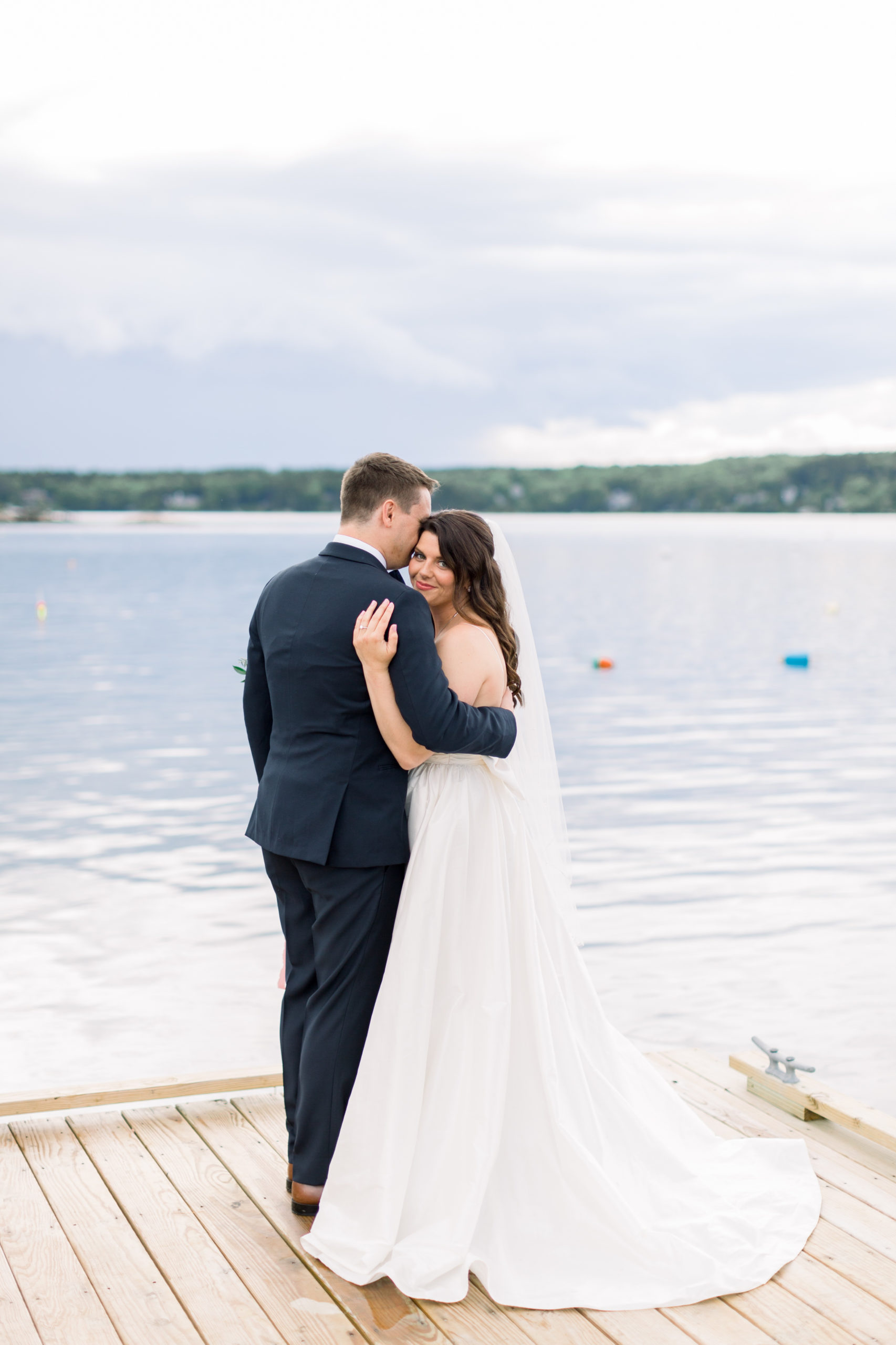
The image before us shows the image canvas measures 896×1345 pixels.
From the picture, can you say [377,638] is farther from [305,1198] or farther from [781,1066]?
[781,1066]

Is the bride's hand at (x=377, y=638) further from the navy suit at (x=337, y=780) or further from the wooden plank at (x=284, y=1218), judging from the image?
the wooden plank at (x=284, y=1218)

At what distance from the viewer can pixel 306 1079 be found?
11.0 ft

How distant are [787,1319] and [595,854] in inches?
261

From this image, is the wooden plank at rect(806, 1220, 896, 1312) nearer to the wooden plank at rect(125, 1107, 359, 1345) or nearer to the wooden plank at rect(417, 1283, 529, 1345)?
the wooden plank at rect(417, 1283, 529, 1345)

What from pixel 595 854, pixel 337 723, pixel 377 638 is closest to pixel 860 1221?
pixel 337 723

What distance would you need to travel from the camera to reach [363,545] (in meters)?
3.29

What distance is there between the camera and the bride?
3145 millimetres

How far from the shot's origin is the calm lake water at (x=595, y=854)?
21.2 feet

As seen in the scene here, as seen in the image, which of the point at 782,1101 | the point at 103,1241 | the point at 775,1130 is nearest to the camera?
the point at 103,1241

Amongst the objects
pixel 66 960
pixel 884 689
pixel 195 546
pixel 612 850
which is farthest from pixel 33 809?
pixel 195 546

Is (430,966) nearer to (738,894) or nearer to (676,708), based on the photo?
(738,894)

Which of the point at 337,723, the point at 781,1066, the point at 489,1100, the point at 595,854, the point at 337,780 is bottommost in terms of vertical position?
the point at 595,854

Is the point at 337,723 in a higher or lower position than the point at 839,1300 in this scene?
higher

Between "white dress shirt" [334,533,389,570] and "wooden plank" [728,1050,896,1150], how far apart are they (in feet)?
7.36
